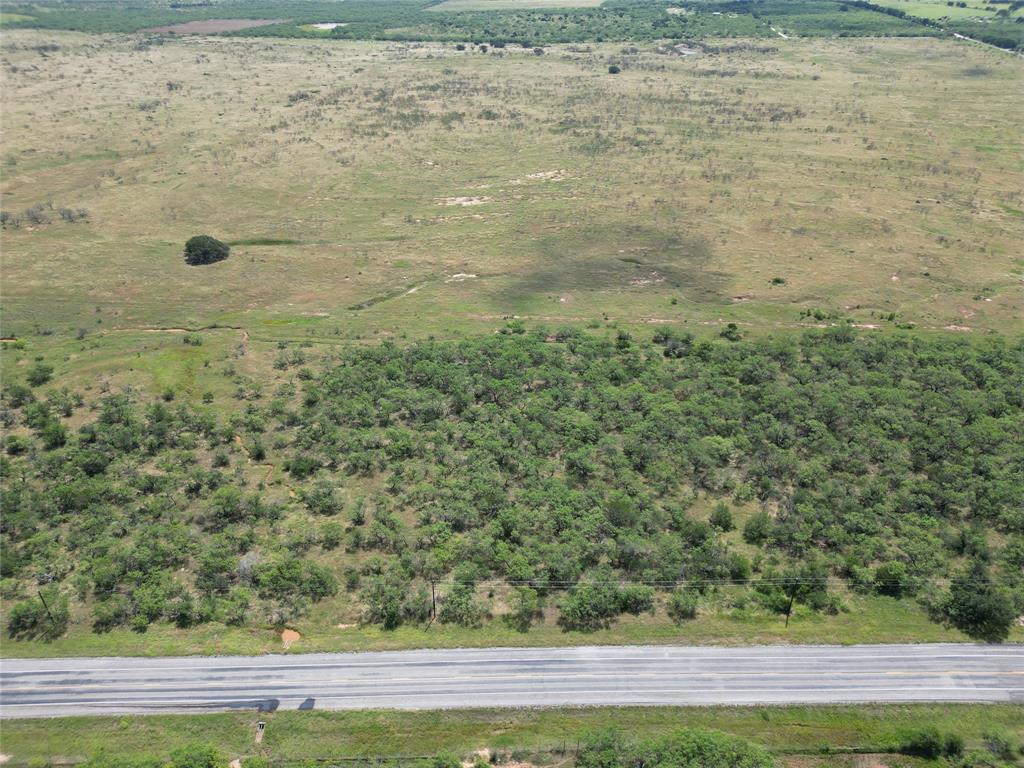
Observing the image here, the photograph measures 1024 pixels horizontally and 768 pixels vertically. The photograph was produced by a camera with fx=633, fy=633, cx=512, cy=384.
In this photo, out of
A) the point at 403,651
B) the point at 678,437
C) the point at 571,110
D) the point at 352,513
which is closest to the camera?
the point at 403,651

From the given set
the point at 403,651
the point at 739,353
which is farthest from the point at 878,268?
the point at 403,651

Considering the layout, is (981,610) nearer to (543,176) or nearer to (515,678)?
(515,678)

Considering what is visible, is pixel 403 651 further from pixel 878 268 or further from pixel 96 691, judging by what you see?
pixel 878 268

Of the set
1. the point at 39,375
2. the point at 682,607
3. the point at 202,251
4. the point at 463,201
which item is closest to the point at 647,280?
the point at 463,201

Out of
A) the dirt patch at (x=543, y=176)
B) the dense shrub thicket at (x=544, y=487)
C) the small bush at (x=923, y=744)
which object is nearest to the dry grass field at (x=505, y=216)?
the dirt patch at (x=543, y=176)

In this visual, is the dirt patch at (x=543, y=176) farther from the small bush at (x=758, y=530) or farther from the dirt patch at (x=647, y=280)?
the small bush at (x=758, y=530)
